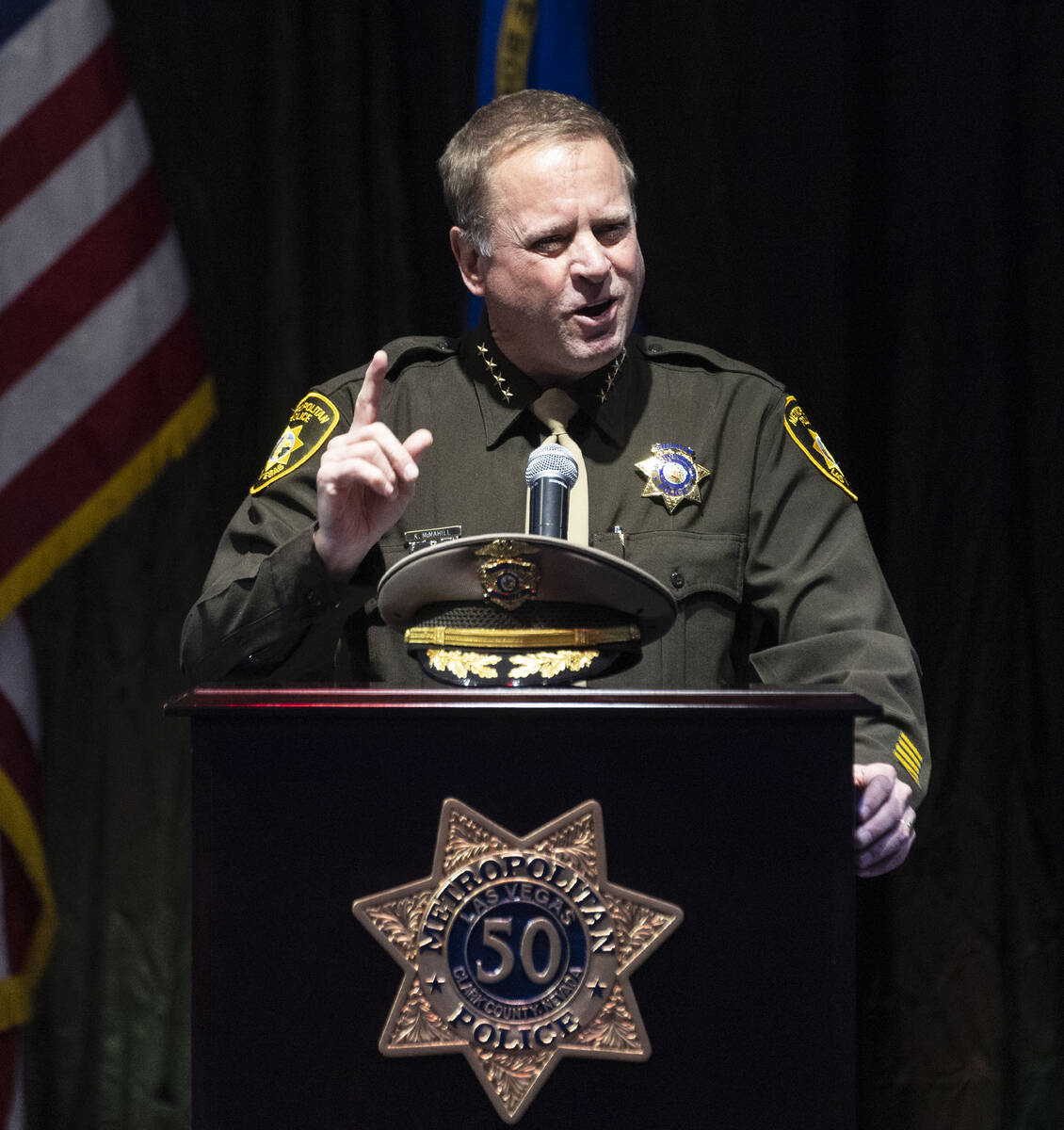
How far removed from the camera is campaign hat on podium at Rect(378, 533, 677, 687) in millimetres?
1072

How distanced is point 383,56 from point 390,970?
4.78 feet

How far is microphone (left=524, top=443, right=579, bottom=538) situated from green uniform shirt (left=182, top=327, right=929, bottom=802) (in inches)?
12.5

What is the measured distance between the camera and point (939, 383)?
2.04m

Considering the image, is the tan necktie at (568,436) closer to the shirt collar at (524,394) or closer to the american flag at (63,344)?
the shirt collar at (524,394)

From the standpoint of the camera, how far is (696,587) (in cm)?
157

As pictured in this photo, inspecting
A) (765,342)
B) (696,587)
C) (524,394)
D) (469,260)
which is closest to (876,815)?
(696,587)

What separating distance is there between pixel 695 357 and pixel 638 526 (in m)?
0.26

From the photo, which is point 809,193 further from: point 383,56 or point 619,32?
point 383,56

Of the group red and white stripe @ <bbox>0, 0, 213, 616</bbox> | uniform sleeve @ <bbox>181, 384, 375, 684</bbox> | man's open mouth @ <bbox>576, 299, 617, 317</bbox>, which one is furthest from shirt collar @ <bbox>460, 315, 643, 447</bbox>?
red and white stripe @ <bbox>0, 0, 213, 616</bbox>

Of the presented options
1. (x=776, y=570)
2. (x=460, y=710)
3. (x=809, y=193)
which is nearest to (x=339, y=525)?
(x=460, y=710)

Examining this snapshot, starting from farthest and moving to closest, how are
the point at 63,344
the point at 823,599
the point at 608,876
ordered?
the point at 63,344 < the point at 823,599 < the point at 608,876

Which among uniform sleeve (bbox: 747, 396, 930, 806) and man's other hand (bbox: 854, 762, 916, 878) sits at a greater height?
uniform sleeve (bbox: 747, 396, 930, 806)

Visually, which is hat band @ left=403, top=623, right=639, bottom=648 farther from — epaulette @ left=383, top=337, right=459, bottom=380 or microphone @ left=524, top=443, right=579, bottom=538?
epaulette @ left=383, top=337, right=459, bottom=380

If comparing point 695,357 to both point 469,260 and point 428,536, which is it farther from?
point 428,536
